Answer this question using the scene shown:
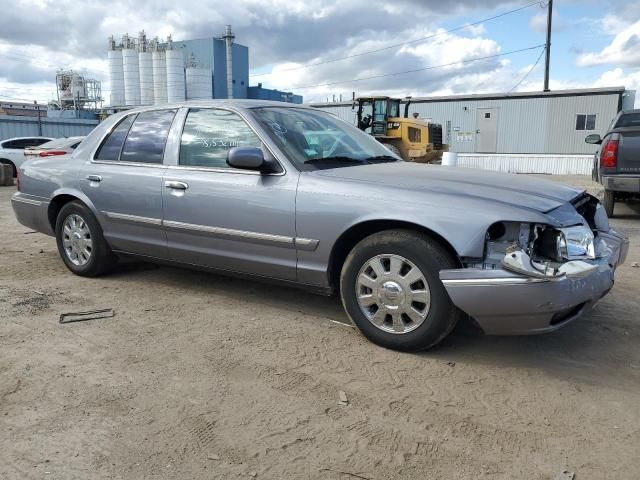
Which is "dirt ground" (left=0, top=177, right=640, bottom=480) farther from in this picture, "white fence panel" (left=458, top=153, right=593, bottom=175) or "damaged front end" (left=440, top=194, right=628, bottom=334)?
"white fence panel" (left=458, top=153, right=593, bottom=175)

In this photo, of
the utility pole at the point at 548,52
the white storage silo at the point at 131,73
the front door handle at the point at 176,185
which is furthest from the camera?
the white storage silo at the point at 131,73

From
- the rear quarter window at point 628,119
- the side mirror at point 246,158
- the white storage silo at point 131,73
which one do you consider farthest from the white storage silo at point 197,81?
the side mirror at point 246,158

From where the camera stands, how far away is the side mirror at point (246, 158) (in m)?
3.71

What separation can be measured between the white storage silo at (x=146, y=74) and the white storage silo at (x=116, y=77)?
105 inches

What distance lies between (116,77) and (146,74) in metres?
3.72

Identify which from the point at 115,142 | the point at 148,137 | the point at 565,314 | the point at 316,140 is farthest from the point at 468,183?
the point at 115,142

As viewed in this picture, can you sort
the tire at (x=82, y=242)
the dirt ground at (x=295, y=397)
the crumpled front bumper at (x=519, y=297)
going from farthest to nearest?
1. the tire at (x=82, y=242)
2. the crumpled front bumper at (x=519, y=297)
3. the dirt ground at (x=295, y=397)

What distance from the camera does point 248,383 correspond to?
309 centimetres

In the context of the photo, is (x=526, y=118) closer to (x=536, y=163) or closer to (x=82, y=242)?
(x=536, y=163)

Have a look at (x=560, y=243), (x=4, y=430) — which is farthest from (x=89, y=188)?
(x=560, y=243)

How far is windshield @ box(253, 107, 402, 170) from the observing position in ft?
13.0

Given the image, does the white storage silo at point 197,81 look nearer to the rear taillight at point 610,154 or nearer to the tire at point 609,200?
the tire at point 609,200

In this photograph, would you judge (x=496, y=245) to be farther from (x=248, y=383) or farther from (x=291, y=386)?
(x=248, y=383)

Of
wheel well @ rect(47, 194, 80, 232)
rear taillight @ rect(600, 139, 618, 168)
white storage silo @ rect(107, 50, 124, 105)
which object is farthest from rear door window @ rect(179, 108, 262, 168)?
white storage silo @ rect(107, 50, 124, 105)
